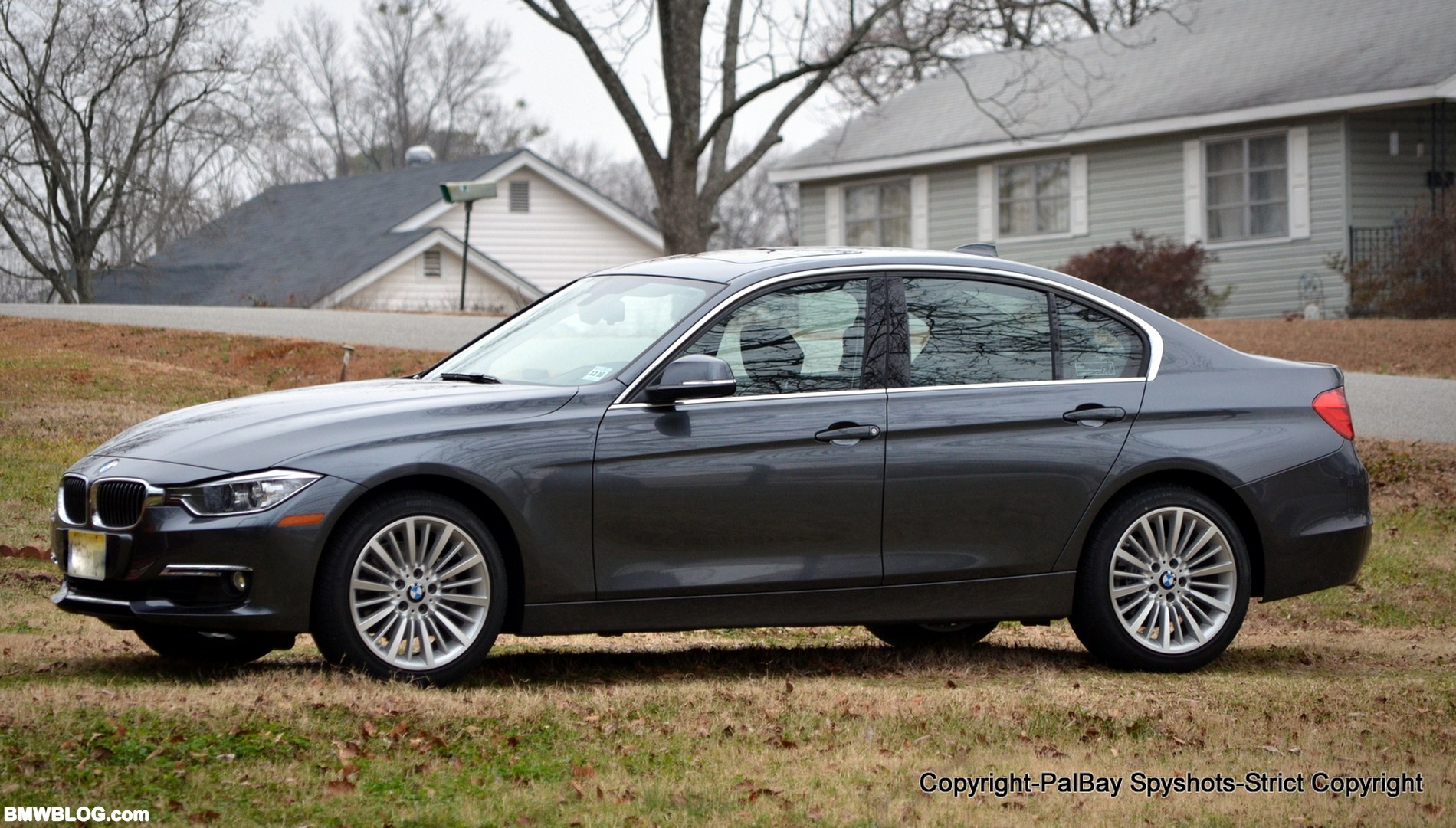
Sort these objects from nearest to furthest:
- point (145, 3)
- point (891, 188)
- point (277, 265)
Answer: point (891, 188) → point (145, 3) → point (277, 265)

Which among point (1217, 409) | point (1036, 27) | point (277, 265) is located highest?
point (1036, 27)

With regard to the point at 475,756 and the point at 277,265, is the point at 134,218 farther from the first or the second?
the point at 475,756

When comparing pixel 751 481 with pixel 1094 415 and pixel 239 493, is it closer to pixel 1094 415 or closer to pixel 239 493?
pixel 1094 415

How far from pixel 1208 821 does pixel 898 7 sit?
74.5 feet

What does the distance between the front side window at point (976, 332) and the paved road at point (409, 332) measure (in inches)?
319

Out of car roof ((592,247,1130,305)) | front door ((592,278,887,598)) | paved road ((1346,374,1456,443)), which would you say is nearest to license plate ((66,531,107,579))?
front door ((592,278,887,598))

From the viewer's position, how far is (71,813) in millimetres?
4406

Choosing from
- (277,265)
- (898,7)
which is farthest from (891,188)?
(277,265)

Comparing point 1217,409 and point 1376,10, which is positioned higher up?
point 1376,10

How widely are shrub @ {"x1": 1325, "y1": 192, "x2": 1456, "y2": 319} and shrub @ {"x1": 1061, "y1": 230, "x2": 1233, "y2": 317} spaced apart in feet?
7.55

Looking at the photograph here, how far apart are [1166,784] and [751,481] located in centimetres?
199

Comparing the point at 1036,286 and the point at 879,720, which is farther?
the point at 1036,286

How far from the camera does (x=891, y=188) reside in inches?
1318

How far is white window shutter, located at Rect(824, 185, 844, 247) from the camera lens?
33.9 m
